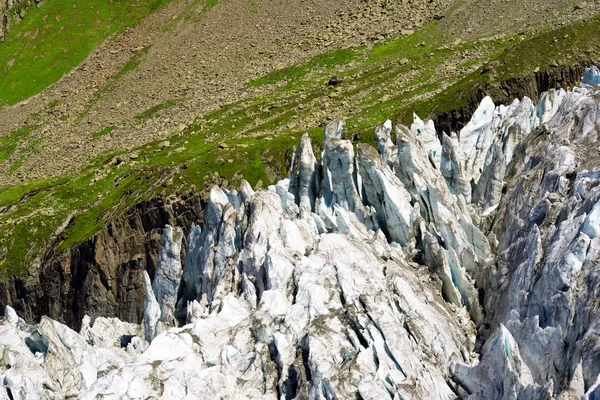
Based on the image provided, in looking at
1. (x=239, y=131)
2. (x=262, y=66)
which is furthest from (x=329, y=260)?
(x=262, y=66)

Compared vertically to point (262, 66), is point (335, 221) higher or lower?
higher

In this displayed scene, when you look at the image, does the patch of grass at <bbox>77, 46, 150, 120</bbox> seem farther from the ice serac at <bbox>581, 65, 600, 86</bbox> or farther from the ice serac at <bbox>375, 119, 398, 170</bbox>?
the ice serac at <bbox>581, 65, 600, 86</bbox>

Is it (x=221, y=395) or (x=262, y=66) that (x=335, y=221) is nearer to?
(x=221, y=395)

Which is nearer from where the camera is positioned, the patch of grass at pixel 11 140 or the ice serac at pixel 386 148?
the ice serac at pixel 386 148

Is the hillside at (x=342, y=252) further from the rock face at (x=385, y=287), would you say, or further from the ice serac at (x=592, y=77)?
the ice serac at (x=592, y=77)

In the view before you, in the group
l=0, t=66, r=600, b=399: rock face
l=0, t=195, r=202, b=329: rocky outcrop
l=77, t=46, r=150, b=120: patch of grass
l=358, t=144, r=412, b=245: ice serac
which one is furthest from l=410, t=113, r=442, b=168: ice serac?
l=77, t=46, r=150, b=120: patch of grass

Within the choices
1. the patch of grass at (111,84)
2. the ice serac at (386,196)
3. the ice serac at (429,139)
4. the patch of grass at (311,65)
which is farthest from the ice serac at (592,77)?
the patch of grass at (111,84)
